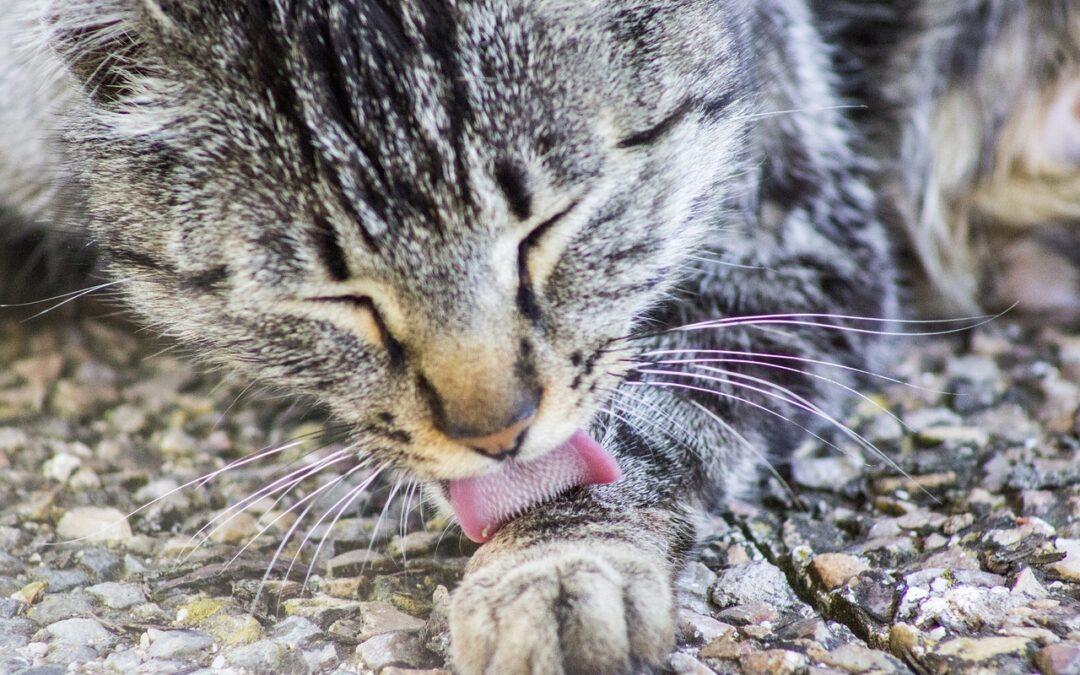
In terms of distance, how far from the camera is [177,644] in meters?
1.33

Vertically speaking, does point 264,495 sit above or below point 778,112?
below

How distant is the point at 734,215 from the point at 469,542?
77 centimetres

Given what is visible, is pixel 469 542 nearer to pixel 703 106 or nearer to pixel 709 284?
pixel 709 284

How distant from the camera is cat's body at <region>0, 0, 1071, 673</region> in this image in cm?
129

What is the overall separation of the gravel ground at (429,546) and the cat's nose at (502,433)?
0.88 ft

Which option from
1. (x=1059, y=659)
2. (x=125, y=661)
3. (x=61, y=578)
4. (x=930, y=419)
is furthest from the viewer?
(x=930, y=419)

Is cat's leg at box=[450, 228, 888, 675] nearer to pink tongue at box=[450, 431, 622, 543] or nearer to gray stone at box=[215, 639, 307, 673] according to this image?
pink tongue at box=[450, 431, 622, 543]

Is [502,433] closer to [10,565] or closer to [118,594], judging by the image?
[118,594]

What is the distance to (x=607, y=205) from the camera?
1.41 metres

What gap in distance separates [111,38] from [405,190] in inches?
21.0

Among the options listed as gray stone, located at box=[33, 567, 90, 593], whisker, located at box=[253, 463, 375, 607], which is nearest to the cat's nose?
whisker, located at box=[253, 463, 375, 607]

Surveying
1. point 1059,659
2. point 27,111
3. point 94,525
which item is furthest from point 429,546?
point 27,111

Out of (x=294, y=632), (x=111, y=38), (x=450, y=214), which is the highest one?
(x=111, y=38)

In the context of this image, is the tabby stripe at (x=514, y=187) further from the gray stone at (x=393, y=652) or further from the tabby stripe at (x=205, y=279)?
the gray stone at (x=393, y=652)
